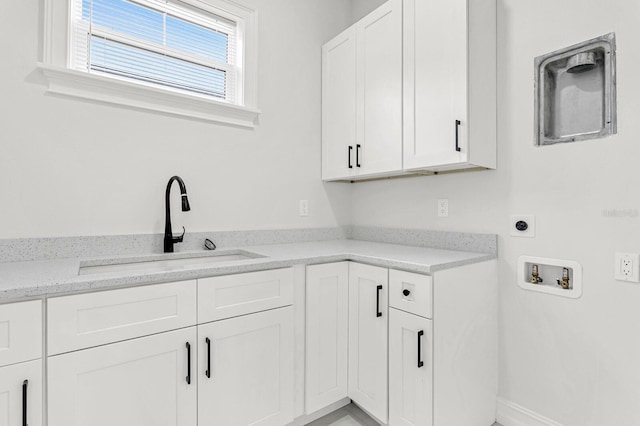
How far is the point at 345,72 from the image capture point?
92.7 inches

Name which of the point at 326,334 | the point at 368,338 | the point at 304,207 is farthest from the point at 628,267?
the point at 304,207

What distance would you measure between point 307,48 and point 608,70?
1786 mm

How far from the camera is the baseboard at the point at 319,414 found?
1.80 meters

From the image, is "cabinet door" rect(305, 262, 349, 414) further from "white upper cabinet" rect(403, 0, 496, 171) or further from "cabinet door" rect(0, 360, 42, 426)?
"cabinet door" rect(0, 360, 42, 426)

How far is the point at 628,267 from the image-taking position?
1426mm

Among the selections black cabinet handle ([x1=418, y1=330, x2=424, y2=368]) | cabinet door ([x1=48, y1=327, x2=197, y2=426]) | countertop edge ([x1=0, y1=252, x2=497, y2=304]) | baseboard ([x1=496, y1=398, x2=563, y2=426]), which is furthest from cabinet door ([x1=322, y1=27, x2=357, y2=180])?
baseboard ([x1=496, y1=398, x2=563, y2=426])

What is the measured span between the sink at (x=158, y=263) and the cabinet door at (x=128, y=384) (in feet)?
1.12

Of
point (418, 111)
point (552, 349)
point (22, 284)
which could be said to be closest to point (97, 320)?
point (22, 284)

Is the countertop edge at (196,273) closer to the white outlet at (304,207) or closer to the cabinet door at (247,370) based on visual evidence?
the cabinet door at (247,370)

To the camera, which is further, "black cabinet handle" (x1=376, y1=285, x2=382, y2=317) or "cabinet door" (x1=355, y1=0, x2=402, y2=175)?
"cabinet door" (x1=355, y1=0, x2=402, y2=175)

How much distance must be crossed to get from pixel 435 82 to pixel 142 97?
61.5 inches

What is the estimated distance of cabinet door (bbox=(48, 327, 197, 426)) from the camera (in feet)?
3.75

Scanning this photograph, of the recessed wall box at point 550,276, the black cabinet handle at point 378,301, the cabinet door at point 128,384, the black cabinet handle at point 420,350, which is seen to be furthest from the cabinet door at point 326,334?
the recessed wall box at point 550,276

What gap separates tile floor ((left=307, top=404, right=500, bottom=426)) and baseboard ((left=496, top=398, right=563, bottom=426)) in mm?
57
